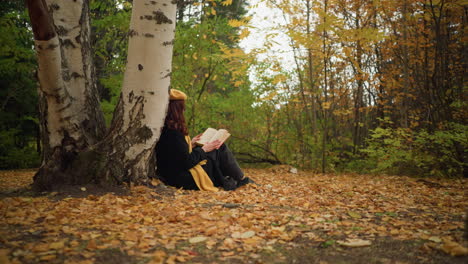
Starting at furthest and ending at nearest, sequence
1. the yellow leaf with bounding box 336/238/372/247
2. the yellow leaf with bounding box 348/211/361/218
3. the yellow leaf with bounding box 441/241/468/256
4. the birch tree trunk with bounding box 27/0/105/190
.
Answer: the birch tree trunk with bounding box 27/0/105/190
the yellow leaf with bounding box 348/211/361/218
the yellow leaf with bounding box 336/238/372/247
the yellow leaf with bounding box 441/241/468/256

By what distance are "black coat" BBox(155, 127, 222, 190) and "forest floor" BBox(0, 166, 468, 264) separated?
0.46 meters

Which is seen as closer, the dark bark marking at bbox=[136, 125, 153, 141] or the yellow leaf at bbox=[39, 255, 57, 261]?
the yellow leaf at bbox=[39, 255, 57, 261]

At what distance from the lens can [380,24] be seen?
324 inches

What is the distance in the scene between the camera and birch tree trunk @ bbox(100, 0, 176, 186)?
3.11 meters

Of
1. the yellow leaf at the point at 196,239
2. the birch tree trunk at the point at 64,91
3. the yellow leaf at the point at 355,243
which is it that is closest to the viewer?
the yellow leaf at the point at 355,243

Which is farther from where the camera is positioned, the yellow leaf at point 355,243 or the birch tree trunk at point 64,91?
the birch tree trunk at point 64,91

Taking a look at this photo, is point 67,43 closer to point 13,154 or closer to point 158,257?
point 158,257

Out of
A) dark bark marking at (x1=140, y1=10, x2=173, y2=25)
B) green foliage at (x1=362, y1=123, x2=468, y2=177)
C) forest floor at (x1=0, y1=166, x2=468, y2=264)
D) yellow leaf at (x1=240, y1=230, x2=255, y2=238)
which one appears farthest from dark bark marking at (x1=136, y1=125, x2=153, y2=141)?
green foliage at (x1=362, y1=123, x2=468, y2=177)

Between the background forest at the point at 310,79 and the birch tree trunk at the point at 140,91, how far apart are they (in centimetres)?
279

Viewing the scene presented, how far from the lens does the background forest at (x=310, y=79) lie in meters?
5.85

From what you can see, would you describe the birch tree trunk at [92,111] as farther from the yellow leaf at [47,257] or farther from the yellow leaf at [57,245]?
the yellow leaf at [47,257]

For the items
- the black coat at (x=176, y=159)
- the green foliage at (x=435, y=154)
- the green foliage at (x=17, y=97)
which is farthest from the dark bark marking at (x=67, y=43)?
the green foliage at (x=17, y=97)

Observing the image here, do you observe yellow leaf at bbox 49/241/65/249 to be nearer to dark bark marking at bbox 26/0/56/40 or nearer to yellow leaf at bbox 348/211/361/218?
dark bark marking at bbox 26/0/56/40

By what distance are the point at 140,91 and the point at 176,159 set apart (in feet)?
3.12
